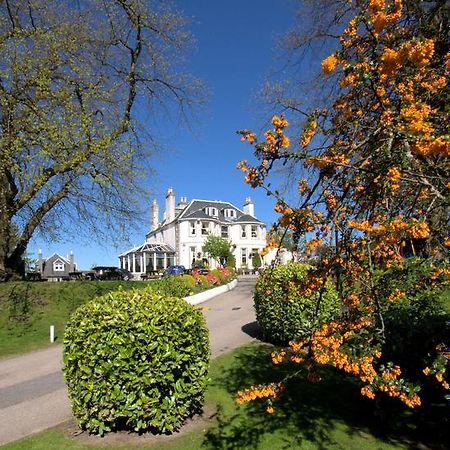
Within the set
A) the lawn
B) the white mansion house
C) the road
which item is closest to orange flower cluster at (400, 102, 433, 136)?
the road

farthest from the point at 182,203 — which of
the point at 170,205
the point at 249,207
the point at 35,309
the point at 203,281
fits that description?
the point at 35,309

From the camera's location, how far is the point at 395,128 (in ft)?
9.62

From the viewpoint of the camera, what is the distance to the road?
20.2 ft

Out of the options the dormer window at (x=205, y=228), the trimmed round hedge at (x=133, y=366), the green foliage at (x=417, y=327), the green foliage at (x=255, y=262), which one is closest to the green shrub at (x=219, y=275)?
the dormer window at (x=205, y=228)

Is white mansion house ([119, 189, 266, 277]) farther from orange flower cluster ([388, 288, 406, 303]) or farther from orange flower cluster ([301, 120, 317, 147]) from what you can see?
orange flower cluster ([301, 120, 317, 147])

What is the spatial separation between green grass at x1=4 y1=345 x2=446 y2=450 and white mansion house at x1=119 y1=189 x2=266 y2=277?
39799mm

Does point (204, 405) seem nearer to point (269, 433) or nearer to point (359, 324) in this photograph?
point (269, 433)

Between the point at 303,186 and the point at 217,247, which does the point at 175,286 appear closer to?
the point at 303,186

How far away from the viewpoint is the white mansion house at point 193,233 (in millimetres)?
49531

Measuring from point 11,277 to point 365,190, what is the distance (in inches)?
650

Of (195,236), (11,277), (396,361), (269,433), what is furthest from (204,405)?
(195,236)

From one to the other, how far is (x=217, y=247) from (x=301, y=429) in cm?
3997

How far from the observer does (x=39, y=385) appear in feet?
26.8

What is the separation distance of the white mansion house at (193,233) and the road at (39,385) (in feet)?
111
